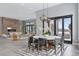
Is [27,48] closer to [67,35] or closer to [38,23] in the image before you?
[38,23]

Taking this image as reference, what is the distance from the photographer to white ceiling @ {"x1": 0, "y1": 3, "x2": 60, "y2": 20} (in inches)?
128

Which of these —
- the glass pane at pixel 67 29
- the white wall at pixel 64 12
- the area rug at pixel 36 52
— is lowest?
the area rug at pixel 36 52

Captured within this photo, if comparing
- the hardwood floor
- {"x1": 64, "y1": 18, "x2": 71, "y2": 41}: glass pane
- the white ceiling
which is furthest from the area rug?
the white ceiling

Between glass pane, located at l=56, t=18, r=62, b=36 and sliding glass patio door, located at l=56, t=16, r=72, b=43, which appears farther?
glass pane, located at l=56, t=18, r=62, b=36

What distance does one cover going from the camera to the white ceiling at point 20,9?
3.25 m

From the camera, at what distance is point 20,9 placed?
3291 millimetres

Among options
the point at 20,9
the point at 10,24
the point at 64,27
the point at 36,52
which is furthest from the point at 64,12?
the point at 10,24

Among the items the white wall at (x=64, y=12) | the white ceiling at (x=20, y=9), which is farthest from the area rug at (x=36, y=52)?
the white ceiling at (x=20, y=9)

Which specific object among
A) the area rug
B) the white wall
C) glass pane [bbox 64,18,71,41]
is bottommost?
the area rug

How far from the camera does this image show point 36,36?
3.36m

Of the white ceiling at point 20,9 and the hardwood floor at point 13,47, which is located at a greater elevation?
the white ceiling at point 20,9

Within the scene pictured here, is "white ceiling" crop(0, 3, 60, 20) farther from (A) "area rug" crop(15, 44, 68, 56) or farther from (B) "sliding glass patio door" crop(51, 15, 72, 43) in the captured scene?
(A) "area rug" crop(15, 44, 68, 56)

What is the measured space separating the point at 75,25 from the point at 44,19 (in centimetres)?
98

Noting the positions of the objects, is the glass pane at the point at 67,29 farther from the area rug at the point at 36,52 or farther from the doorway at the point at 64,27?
the area rug at the point at 36,52
